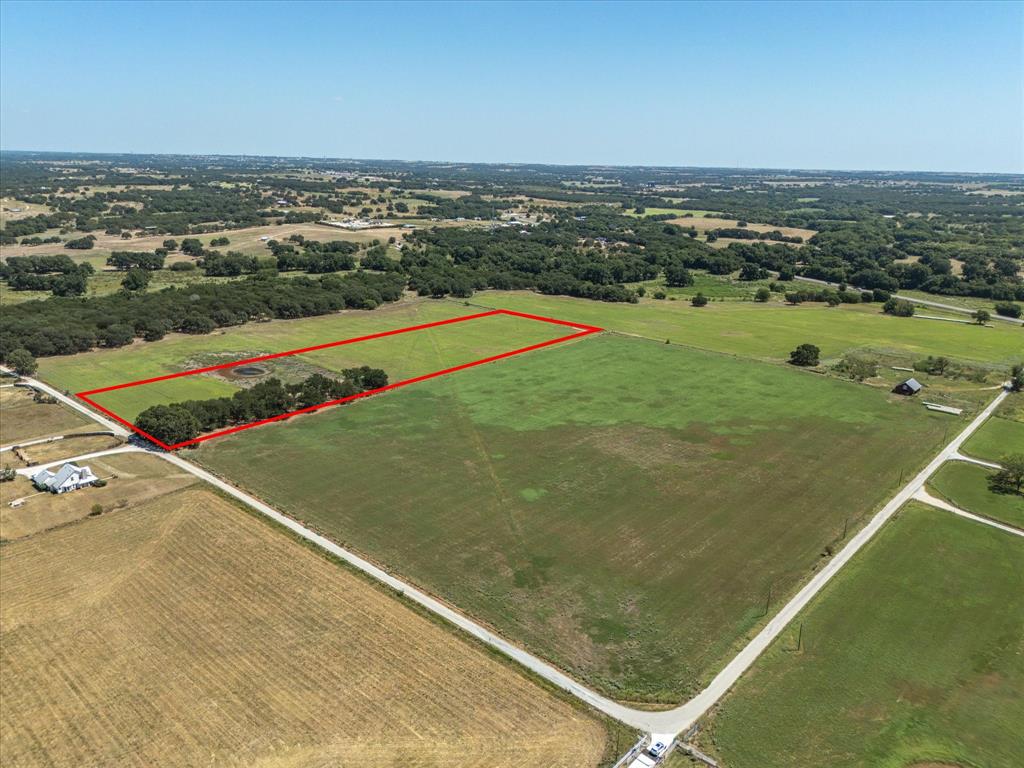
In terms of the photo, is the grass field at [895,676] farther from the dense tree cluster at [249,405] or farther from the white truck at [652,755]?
the dense tree cluster at [249,405]

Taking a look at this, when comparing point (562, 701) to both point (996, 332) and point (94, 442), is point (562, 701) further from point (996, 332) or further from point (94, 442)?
point (996, 332)

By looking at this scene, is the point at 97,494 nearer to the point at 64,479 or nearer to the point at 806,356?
the point at 64,479

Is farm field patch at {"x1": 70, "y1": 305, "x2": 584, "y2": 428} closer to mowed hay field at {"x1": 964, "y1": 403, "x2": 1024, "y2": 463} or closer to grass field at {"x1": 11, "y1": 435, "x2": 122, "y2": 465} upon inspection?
grass field at {"x1": 11, "y1": 435, "x2": 122, "y2": 465}

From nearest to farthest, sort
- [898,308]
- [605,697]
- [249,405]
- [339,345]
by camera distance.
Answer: [605,697] < [249,405] < [339,345] < [898,308]

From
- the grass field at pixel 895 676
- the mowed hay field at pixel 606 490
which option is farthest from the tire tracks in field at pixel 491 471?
the grass field at pixel 895 676

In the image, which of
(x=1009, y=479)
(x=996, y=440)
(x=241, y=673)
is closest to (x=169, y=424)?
(x=241, y=673)

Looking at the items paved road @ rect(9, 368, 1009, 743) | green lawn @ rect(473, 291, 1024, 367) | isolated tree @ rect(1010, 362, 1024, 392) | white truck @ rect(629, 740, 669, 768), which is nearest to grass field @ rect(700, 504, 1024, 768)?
paved road @ rect(9, 368, 1009, 743)

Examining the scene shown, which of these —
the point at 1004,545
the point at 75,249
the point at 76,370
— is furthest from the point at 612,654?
the point at 75,249
